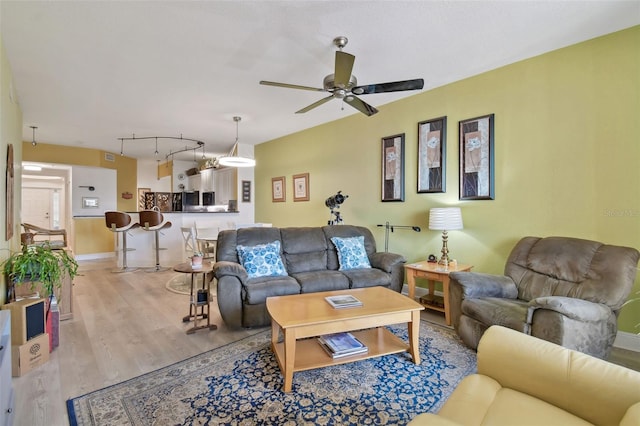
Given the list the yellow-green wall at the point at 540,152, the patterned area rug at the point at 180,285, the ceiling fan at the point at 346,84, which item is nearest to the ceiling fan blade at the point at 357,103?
the ceiling fan at the point at 346,84

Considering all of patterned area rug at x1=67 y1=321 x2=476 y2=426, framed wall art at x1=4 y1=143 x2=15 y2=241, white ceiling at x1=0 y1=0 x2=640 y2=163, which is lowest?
patterned area rug at x1=67 y1=321 x2=476 y2=426

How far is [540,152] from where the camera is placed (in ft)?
9.78

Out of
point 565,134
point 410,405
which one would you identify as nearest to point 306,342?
point 410,405

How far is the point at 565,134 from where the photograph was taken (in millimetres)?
2832

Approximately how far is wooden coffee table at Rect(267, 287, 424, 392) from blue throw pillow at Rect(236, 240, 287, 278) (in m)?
0.79

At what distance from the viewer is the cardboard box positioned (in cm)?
213

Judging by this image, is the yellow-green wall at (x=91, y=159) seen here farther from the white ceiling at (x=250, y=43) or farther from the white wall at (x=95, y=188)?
the white ceiling at (x=250, y=43)

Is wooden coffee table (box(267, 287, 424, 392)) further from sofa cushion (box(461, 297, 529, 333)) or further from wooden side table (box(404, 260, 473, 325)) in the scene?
wooden side table (box(404, 260, 473, 325))

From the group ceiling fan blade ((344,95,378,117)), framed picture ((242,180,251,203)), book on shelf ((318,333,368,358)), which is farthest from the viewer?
framed picture ((242,180,251,203))

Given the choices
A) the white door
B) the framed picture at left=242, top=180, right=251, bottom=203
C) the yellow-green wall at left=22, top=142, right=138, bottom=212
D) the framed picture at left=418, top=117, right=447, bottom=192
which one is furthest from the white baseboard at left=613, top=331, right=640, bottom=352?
the white door

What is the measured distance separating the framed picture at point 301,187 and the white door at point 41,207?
8.34 meters

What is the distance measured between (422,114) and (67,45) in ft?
12.5

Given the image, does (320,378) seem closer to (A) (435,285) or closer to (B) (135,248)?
(A) (435,285)

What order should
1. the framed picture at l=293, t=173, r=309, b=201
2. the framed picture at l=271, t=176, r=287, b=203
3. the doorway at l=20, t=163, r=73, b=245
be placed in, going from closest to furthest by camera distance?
the framed picture at l=293, t=173, r=309, b=201 → the framed picture at l=271, t=176, r=287, b=203 → the doorway at l=20, t=163, r=73, b=245
